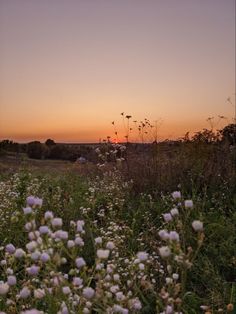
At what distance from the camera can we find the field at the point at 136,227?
2.79 m

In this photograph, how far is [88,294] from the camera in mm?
2096

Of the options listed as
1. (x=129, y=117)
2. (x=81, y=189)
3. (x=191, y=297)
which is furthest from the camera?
(x=129, y=117)

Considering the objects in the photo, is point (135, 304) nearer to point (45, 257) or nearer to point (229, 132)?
point (45, 257)

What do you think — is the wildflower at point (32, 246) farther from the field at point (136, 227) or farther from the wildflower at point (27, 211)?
the wildflower at point (27, 211)

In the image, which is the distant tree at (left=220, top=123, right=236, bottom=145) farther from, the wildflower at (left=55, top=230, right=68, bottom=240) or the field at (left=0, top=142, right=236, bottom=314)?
the wildflower at (left=55, top=230, right=68, bottom=240)

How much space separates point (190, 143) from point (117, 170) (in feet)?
3.86

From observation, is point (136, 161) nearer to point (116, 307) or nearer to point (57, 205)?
point (57, 205)

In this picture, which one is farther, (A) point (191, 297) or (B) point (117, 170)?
(B) point (117, 170)

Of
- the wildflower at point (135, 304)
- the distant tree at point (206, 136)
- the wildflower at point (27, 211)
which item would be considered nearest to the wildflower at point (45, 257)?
the wildflower at point (27, 211)

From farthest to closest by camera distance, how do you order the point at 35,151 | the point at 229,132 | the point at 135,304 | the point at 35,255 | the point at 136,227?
the point at 35,151 → the point at 229,132 → the point at 136,227 → the point at 135,304 → the point at 35,255

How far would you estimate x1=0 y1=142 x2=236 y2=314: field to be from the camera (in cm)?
279

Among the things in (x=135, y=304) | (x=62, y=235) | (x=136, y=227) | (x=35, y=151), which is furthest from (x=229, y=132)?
(x=35, y=151)

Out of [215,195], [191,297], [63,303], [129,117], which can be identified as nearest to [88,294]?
[63,303]

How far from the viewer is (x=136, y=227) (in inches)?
224
